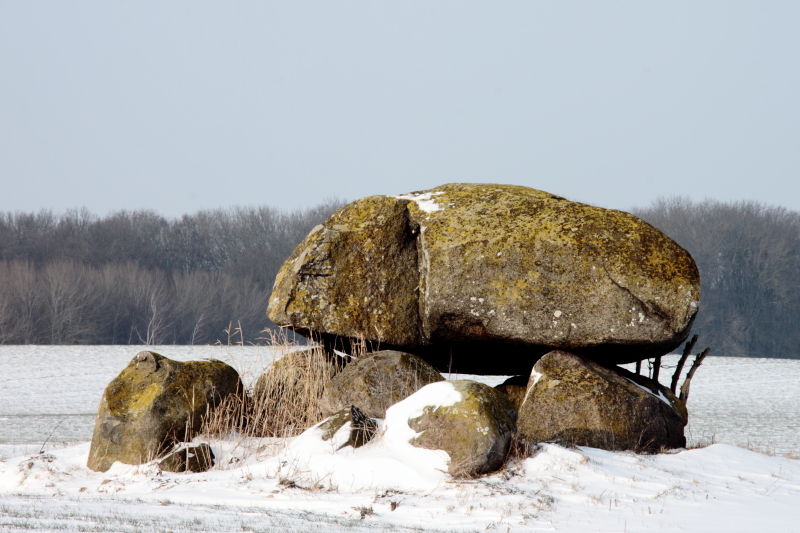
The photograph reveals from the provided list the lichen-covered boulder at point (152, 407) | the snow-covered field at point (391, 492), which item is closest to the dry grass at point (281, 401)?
the lichen-covered boulder at point (152, 407)

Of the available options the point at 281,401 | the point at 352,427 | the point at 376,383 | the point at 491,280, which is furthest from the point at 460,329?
the point at 281,401

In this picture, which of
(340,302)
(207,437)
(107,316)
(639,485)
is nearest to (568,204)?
(340,302)

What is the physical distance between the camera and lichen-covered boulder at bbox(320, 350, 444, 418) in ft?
24.8

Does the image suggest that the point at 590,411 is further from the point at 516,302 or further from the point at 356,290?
the point at 356,290

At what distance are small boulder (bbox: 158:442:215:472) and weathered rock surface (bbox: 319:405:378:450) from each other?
1225mm

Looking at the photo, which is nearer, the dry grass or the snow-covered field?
the snow-covered field

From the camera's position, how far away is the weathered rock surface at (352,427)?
21.1 ft

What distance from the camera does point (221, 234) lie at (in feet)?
175

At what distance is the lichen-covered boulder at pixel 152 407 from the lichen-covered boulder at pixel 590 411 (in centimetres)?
358

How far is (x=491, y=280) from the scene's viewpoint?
7.75m

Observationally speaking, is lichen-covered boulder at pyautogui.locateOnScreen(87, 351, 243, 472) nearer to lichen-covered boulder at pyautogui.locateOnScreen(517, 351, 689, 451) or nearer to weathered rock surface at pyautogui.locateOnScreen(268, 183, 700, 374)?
weathered rock surface at pyautogui.locateOnScreen(268, 183, 700, 374)

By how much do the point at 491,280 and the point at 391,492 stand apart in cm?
303

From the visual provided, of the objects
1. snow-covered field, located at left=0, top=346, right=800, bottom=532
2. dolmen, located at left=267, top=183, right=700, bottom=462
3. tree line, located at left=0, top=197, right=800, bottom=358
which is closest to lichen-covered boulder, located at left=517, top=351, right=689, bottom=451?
dolmen, located at left=267, top=183, right=700, bottom=462

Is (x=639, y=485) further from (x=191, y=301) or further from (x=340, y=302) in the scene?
(x=191, y=301)
